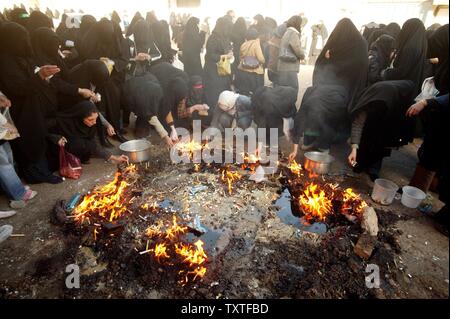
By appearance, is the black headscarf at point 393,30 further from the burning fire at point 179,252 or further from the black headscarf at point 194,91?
the burning fire at point 179,252

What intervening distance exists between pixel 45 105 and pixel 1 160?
1.13m

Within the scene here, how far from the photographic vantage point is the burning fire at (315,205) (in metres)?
4.07

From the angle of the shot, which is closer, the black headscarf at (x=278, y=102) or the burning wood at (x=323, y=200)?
the burning wood at (x=323, y=200)

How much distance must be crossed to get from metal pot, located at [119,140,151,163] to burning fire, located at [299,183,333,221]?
2888mm

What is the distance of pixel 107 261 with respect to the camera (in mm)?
3287

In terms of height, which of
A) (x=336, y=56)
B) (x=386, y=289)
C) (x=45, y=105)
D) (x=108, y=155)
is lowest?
(x=386, y=289)

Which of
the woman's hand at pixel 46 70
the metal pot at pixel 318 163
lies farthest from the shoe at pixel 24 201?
the metal pot at pixel 318 163

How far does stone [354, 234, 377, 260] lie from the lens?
331 centimetres

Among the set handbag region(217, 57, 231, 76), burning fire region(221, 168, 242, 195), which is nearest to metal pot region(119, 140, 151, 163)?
burning fire region(221, 168, 242, 195)

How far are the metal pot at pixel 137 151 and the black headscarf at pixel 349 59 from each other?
386cm

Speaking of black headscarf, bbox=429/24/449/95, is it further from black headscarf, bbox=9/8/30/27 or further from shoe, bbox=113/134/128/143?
black headscarf, bbox=9/8/30/27

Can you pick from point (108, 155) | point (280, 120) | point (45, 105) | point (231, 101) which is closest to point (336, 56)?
point (280, 120)

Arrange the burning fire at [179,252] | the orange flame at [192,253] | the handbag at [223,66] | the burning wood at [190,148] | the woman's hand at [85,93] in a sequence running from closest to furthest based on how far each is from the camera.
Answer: the burning fire at [179,252] < the orange flame at [192,253] < the woman's hand at [85,93] < the burning wood at [190,148] < the handbag at [223,66]

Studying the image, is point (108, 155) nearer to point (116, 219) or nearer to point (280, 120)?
point (116, 219)
